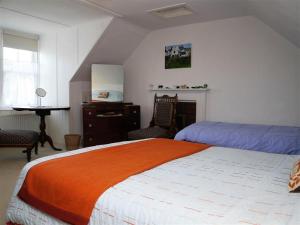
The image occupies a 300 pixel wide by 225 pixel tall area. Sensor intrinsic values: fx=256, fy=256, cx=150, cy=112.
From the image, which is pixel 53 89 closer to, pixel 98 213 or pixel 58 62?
pixel 58 62

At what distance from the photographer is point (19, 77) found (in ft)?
16.8

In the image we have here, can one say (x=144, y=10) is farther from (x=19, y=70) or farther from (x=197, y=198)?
(x=197, y=198)

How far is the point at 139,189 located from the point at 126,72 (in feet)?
14.3

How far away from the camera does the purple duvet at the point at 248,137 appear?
2.69 metres

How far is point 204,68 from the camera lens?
445cm

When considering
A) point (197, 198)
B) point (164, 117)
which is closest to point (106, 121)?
point (164, 117)

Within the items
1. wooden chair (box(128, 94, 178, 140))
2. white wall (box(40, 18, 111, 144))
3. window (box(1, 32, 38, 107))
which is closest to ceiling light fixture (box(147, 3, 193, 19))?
white wall (box(40, 18, 111, 144))

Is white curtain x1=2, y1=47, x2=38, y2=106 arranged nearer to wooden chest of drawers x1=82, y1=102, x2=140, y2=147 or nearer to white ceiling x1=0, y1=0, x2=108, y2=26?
white ceiling x1=0, y1=0, x2=108, y2=26

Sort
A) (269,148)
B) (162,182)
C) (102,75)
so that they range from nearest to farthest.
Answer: (162,182), (269,148), (102,75)

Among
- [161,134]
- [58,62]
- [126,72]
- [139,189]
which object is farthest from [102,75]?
[139,189]

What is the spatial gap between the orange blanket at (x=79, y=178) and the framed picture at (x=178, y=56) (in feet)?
9.46

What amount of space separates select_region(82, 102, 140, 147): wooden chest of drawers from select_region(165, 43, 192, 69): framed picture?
1069 mm

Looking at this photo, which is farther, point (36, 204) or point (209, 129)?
point (209, 129)

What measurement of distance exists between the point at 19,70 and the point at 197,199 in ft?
16.5
